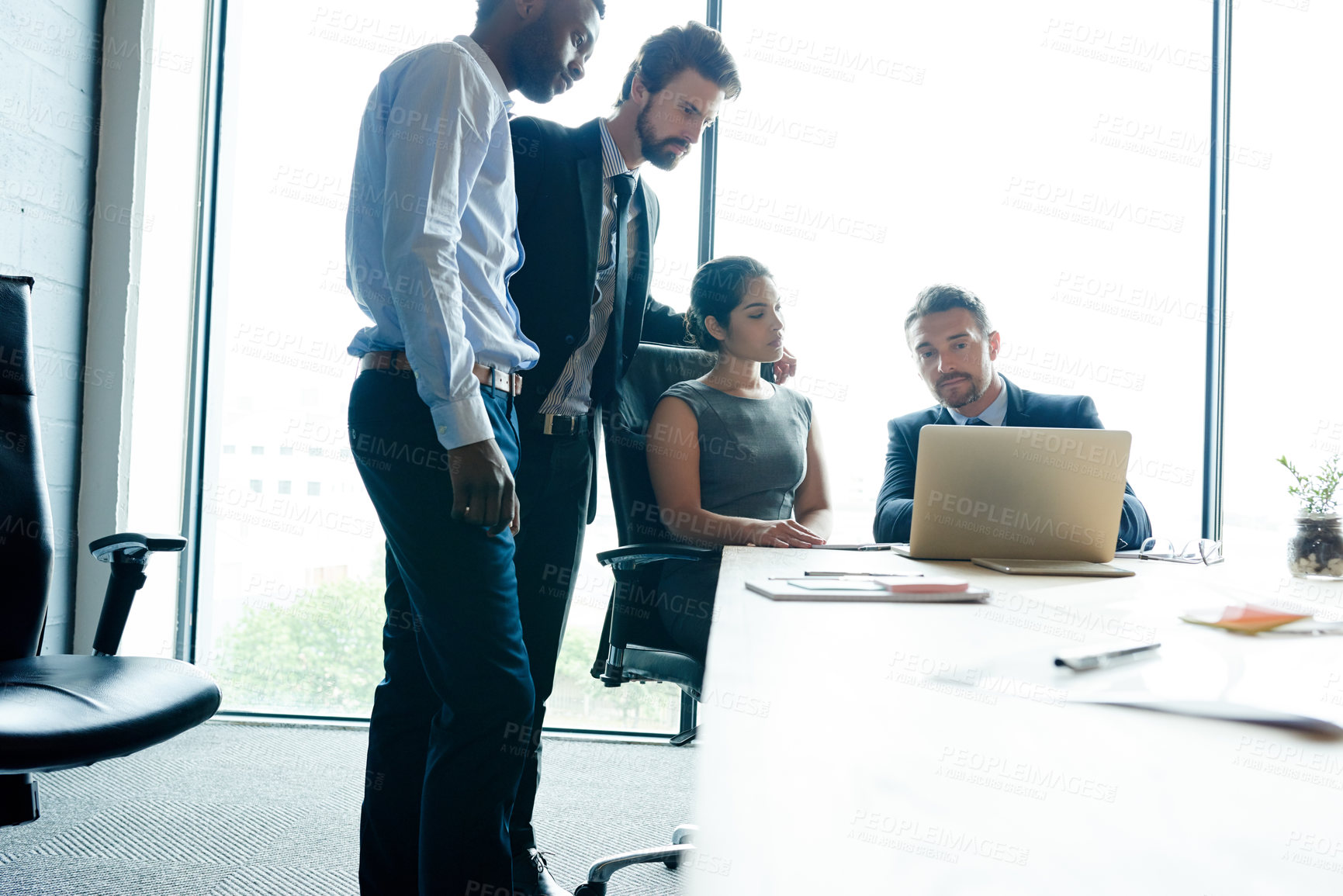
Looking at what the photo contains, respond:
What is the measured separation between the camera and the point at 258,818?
1.98 meters

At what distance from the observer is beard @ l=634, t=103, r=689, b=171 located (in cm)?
183

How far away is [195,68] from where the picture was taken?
9.21 feet

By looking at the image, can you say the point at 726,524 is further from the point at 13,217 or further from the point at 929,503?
the point at 13,217

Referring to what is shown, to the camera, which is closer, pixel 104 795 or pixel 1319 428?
pixel 104 795

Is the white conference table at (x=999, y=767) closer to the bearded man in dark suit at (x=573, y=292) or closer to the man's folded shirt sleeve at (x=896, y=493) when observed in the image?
the bearded man in dark suit at (x=573, y=292)

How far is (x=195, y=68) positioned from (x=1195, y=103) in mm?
3342

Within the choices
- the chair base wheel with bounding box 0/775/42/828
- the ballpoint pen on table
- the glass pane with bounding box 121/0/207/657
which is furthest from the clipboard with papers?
the glass pane with bounding box 121/0/207/657

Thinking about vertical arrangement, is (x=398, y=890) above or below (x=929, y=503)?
below

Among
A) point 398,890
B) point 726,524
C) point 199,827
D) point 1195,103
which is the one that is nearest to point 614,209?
point 726,524

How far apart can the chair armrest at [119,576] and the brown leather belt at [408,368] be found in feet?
2.09

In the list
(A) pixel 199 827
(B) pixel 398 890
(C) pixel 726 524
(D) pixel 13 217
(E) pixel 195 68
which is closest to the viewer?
(B) pixel 398 890

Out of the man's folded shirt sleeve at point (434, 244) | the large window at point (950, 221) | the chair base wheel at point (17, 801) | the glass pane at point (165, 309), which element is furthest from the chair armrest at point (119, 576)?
the glass pane at point (165, 309)

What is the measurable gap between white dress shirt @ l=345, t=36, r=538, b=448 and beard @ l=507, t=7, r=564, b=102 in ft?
0.16

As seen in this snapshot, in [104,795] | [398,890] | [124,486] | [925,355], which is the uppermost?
[925,355]
